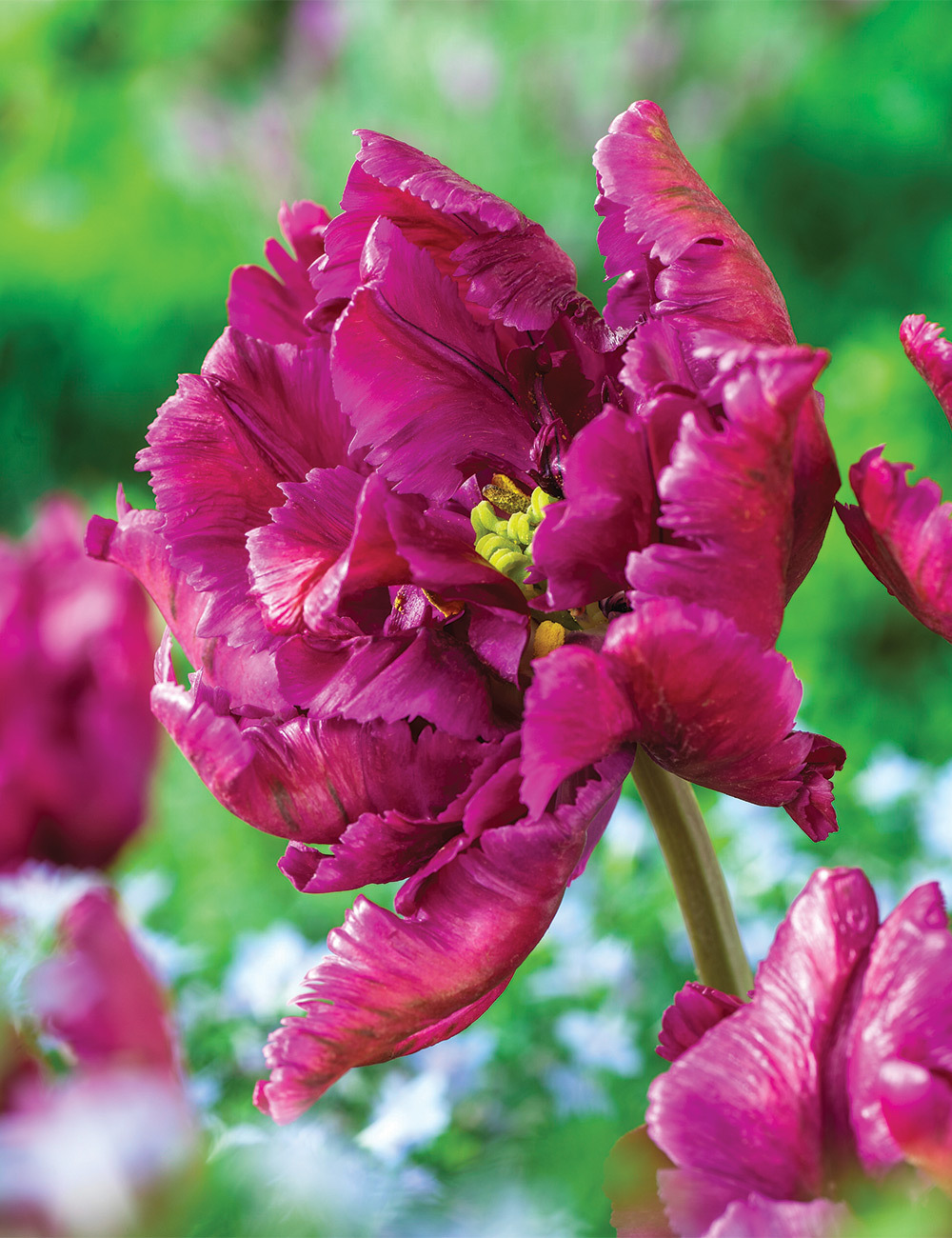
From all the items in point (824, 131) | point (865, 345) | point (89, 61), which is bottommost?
point (865, 345)

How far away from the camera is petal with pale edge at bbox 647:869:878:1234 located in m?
0.18

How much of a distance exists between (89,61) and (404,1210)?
1599 mm

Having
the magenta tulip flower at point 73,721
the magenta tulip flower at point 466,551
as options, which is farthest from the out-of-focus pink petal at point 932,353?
the magenta tulip flower at point 73,721

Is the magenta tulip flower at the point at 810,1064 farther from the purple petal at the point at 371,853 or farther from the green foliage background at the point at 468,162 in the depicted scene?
the green foliage background at the point at 468,162

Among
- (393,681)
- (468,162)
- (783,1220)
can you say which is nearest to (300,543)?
(393,681)

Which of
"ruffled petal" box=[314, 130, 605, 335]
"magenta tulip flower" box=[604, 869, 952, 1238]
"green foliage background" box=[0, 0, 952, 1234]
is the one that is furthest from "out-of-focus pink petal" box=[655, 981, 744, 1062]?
"green foliage background" box=[0, 0, 952, 1234]

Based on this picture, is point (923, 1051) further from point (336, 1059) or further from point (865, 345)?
point (865, 345)

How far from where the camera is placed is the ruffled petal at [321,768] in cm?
23

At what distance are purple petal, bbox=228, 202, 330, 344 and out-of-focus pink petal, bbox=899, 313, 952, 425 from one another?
5.1 inches

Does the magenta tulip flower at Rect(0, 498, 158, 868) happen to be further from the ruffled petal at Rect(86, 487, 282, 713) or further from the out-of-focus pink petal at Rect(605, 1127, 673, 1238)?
the out-of-focus pink petal at Rect(605, 1127, 673, 1238)

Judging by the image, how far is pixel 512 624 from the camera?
24 centimetres

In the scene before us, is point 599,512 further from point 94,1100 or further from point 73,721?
point 73,721

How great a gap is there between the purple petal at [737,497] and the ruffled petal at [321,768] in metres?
0.06

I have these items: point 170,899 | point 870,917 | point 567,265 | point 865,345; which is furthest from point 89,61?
point 870,917
